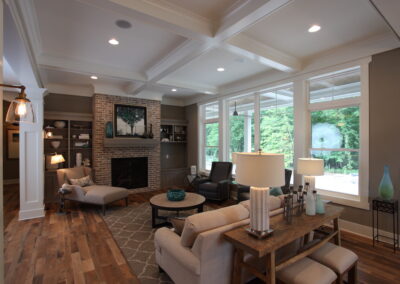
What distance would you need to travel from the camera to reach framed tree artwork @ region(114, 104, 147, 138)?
19.7ft

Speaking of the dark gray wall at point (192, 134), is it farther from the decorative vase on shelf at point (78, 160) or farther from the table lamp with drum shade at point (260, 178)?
the table lamp with drum shade at point (260, 178)

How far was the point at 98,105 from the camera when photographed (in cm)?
570

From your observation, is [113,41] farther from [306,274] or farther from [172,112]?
[172,112]

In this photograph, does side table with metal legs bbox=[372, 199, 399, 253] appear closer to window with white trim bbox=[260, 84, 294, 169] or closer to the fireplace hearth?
window with white trim bbox=[260, 84, 294, 169]

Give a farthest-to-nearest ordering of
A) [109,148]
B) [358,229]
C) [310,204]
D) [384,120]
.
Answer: [109,148], [358,229], [384,120], [310,204]

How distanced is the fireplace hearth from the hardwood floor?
211cm

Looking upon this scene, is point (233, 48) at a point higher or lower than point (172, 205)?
higher

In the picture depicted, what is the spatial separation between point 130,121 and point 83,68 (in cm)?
223

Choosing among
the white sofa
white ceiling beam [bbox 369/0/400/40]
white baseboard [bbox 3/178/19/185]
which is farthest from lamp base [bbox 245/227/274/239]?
white baseboard [bbox 3/178/19/185]

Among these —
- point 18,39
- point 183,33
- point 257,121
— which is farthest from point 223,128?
point 18,39

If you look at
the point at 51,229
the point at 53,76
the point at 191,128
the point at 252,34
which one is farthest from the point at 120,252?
the point at 191,128

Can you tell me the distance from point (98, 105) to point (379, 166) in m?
6.19

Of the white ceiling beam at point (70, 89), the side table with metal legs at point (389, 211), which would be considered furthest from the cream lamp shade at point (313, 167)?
the white ceiling beam at point (70, 89)

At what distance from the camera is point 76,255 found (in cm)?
282
